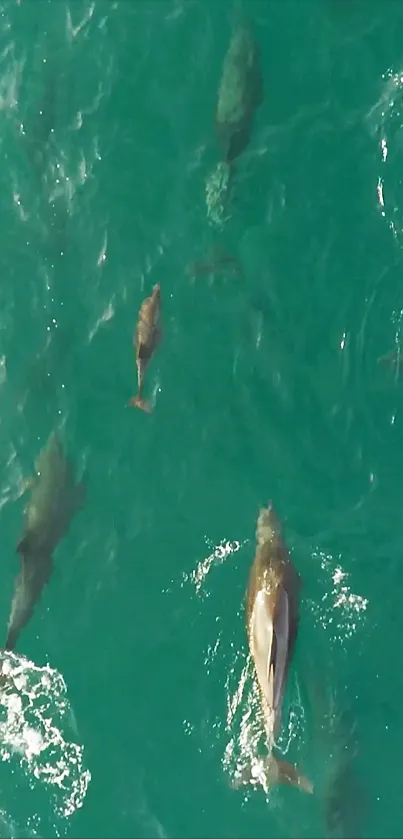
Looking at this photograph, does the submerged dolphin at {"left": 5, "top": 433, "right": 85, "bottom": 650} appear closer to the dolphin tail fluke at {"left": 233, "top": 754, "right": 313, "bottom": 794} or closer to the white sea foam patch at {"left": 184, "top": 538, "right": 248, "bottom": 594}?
the white sea foam patch at {"left": 184, "top": 538, "right": 248, "bottom": 594}

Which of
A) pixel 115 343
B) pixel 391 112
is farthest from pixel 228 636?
pixel 391 112

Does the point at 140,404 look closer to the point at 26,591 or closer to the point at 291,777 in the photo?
the point at 26,591

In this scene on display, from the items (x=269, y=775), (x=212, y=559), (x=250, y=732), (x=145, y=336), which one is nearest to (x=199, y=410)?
(x=145, y=336)

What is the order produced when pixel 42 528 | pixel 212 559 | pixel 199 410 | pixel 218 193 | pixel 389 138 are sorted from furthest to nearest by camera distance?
pixel 218 193 → pixel 389 138 → pixel 199 410 → pixel 212 559 → pixel 42 528

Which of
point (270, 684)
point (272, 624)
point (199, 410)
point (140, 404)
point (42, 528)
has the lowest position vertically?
point (270, 684)

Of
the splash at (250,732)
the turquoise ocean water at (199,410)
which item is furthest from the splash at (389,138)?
the splash at (250,732)

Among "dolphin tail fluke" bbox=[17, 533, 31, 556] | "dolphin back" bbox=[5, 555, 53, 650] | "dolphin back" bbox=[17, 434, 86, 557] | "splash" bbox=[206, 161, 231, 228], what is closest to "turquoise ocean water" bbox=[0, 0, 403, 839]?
"splash" bbox=[206, 161, 231, 228]
